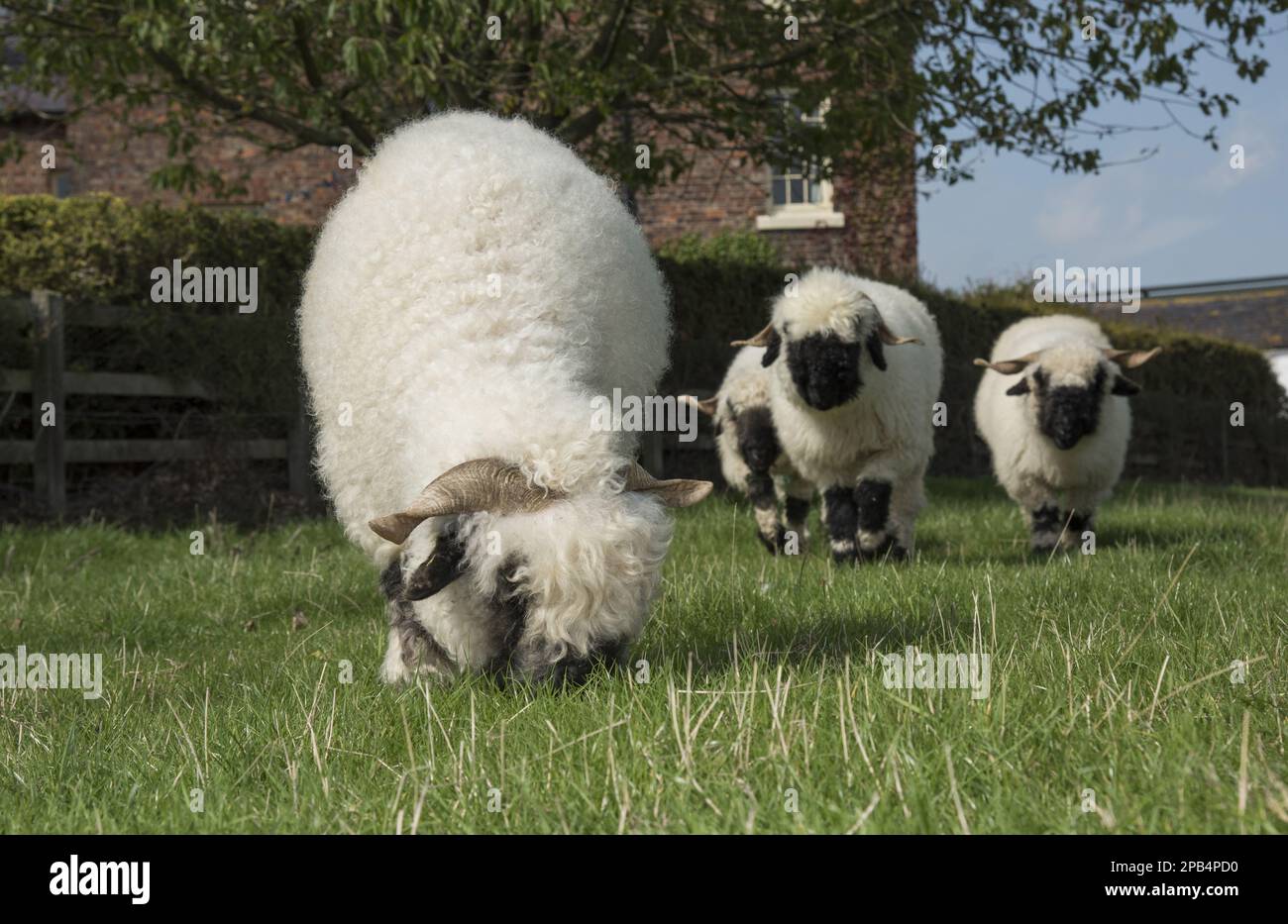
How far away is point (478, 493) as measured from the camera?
136 inches

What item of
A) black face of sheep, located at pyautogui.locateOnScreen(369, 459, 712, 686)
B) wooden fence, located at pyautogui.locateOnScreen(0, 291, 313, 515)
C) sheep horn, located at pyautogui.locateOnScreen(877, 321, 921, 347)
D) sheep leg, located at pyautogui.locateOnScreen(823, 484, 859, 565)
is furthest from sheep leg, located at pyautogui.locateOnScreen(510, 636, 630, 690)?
wooden fence, located at pyautogui.locateOnScreen(0, 291, 313, 515)

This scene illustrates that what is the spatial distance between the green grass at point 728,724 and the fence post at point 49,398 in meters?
4.01

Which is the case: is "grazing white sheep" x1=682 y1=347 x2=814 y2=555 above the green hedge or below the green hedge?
below

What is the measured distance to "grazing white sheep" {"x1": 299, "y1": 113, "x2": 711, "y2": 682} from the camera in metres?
Result: 3.48

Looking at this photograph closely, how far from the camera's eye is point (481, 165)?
4574 mm

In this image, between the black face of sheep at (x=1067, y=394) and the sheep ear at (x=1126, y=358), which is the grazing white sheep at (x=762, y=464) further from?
the sheep ear at (x=1126, y=358)

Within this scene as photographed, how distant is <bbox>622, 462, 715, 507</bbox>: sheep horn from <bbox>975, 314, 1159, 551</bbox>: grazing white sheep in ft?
16.7

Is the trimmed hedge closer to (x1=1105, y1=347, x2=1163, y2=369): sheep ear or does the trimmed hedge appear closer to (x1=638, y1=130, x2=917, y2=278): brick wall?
(x1=1105, y1=347, x2=1163, y2=369): sheep ear

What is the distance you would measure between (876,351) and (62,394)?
6714 millimetres

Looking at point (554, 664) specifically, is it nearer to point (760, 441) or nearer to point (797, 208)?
point (760, 441)

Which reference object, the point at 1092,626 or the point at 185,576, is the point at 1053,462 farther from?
the point at 185,576

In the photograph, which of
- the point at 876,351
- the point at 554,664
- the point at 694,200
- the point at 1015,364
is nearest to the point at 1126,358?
the point at 1015,364
